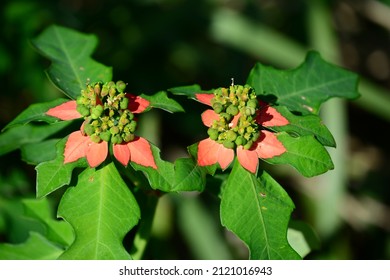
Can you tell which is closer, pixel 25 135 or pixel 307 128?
pixel 307 128

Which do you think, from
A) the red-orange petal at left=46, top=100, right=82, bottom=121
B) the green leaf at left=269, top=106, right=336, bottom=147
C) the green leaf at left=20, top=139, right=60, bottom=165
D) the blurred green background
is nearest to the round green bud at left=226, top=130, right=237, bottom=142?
the green leaf at left=269, top=106, right=336, bottom=147

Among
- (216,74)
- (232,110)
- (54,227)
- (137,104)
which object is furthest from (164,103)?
(216,74)

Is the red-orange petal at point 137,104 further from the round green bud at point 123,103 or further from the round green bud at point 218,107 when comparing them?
the round green bud at point 218,107

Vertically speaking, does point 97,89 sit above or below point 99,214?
above

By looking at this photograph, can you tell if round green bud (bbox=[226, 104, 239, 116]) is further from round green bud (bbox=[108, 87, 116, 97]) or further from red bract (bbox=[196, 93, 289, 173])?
round green bud (bbox=[108, 87, 116, 97])

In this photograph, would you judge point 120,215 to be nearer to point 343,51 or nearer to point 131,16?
point 131,16

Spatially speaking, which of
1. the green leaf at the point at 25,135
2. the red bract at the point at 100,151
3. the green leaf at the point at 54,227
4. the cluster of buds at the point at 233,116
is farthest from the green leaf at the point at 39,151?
the cluster of buds at the point at 233,116

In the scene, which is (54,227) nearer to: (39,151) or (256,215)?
(39,151)
